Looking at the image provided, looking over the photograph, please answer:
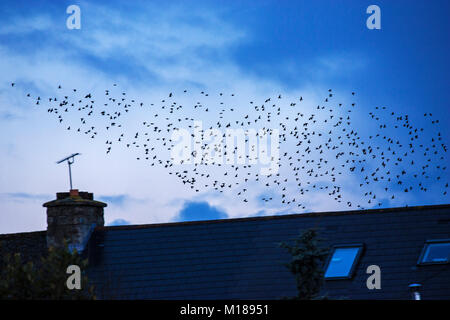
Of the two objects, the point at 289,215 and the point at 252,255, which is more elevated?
the point at 289,215

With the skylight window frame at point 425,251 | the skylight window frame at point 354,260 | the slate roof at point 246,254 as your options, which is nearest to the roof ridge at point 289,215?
the slate roof at point 246,254

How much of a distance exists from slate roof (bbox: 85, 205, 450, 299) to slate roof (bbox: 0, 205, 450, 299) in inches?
1.2

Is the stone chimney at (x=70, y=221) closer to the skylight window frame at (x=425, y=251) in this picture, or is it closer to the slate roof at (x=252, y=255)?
the slate roof at (x=252, y=255)

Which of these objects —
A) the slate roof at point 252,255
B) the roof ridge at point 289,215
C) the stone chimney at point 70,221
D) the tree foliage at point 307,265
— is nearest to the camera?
the tree foliage at point 307,265

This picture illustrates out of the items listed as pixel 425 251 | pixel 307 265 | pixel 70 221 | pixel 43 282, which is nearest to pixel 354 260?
pixel 425 251

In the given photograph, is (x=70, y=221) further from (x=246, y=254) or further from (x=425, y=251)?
(x=425, y=251)

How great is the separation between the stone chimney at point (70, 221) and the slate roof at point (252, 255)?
0.48 m

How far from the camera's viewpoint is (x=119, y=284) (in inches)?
828

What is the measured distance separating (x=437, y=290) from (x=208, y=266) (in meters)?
6.94

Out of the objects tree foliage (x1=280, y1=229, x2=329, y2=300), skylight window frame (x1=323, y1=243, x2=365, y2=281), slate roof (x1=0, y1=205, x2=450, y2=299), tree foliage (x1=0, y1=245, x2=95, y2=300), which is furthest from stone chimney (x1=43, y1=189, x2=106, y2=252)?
tree foliage (x1=280, y1=229, x2=329, y2=300)

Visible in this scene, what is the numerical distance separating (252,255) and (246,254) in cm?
23

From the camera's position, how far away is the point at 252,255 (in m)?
22.2

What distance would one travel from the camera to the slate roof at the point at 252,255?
20.2 metres
